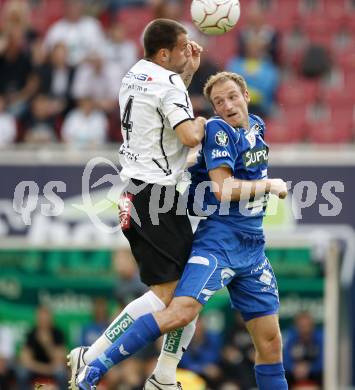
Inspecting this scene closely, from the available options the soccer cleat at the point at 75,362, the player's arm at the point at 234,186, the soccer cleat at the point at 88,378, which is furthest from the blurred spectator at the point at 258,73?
the soccer cleat at the point at 88,378

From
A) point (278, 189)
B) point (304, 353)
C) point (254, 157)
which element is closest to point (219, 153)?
point (254, 157)

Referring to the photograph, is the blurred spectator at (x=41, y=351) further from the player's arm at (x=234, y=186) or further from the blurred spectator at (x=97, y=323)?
the player's arm at (x=234, y=186)

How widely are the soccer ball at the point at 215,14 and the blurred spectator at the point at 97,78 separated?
23.1 ft

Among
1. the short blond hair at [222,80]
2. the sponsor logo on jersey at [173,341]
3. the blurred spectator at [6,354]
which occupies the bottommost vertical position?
the blurred spectator at [6,354]

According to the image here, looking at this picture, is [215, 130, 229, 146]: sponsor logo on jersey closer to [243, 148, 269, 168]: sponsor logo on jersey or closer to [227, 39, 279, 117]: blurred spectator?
[243, 148, 269, 168]: sponsor logo on jersey

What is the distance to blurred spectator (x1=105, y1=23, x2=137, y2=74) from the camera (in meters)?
16.0

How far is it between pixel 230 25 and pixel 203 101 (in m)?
5.95

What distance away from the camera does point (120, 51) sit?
16.0 m

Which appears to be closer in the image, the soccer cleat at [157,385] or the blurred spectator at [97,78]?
the soccer cleat at [157,385]

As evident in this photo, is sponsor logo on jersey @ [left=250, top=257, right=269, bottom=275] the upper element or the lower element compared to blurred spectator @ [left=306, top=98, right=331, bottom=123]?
lower

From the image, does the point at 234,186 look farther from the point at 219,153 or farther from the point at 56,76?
the point at 56,76

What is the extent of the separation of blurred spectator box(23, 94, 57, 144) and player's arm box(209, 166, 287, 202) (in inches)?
285

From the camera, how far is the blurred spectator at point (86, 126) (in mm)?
15148

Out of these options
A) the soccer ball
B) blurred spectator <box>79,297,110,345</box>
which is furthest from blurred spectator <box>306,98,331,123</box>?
the soccer ball
